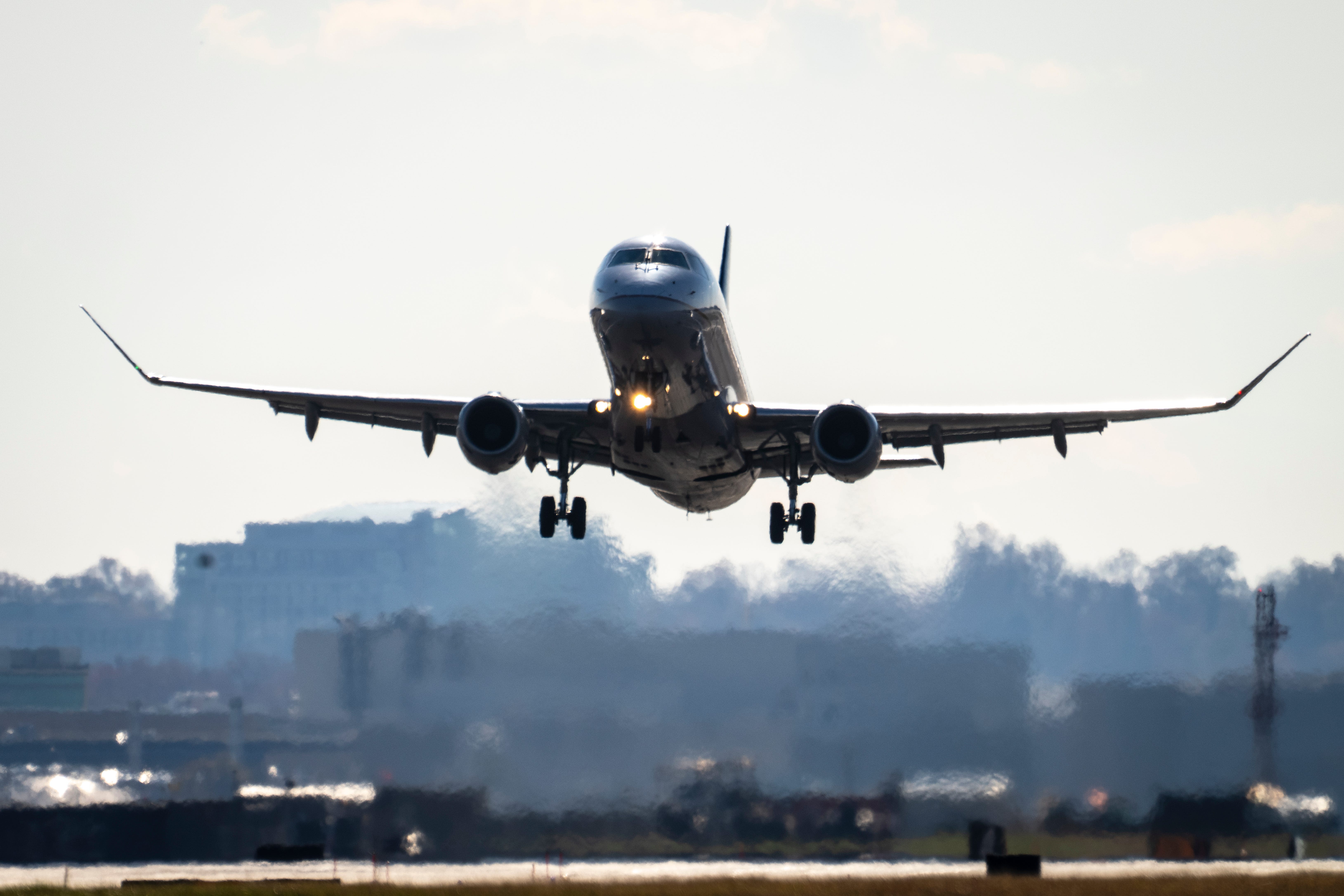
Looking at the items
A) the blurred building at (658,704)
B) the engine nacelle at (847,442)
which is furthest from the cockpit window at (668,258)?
the blurred building at (658,704)

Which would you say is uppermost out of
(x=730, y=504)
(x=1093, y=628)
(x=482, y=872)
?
(x=730, y=504)

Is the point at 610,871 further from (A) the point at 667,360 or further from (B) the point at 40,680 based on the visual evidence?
(B) the point at 40,680

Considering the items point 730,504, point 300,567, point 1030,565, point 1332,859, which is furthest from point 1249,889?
point 300,567

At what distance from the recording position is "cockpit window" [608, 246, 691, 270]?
2430 centimetres

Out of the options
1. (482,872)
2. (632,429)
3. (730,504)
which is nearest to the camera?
(632,429)

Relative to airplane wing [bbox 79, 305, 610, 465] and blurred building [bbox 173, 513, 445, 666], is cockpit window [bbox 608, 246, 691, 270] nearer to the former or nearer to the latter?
airplane wing [bbox 79, 305, 610, 465]

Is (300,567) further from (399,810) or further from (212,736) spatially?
(399,810)

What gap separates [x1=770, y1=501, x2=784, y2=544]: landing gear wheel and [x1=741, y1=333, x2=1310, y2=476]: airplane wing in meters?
0.88

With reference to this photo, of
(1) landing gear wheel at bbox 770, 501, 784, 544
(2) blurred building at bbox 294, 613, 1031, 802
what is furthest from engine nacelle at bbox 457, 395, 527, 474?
(2) blurred building at bbox 294, 613, 1031, 802

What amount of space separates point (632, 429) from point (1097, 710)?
52.8ft

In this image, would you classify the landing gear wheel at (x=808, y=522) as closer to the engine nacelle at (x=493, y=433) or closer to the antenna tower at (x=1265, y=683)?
the engine nacelle at (x=493, y=433)

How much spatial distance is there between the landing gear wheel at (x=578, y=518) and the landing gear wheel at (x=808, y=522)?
4166 millimetres

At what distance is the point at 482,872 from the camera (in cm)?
3306

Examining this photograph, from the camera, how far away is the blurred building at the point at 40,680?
1574 inches
